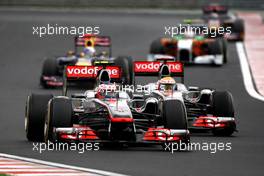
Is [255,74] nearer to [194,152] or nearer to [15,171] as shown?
[194,152]

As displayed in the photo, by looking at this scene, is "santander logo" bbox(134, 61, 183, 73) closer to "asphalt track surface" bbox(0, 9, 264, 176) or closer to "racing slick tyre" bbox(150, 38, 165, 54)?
"asphalt track surface" bbox(0, 9, 264, 176)

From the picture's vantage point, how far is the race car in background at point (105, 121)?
62.1 feet

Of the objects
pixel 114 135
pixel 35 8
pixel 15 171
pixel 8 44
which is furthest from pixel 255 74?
pixel 35 8

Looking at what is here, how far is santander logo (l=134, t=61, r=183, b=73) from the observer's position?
2338cm

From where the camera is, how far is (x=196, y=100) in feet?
75.5

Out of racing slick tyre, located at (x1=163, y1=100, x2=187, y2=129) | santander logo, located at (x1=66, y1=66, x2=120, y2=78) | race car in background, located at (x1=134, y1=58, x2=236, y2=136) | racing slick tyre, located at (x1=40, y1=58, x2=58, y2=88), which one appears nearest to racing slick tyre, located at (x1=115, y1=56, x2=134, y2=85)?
racing slick tyre, located at (x1=40, y1=58, x2=58, y2=88)

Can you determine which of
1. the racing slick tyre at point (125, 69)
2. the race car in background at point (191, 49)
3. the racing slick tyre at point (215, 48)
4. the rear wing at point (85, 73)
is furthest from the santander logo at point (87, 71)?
the racing slick tyre at point (215, 48)

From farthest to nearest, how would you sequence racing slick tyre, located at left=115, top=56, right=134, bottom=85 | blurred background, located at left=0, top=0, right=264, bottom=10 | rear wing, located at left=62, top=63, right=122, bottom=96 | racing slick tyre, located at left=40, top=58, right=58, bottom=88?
→ blurred background, located at left=0, top=0, right=264, bottom=10
racing slick tyre, located at left=40, top=58, right=58, bottom=88
racing slick tyre, located at left=115, top=56, right=134, bottom=85
rear wing, located at left=62, top=63, right=122, bottom=96

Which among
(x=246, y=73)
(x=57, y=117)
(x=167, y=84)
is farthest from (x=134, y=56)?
(x=57, y=117)

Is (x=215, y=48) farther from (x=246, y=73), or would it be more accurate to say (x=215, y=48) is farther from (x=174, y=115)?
(x=174, y=115)

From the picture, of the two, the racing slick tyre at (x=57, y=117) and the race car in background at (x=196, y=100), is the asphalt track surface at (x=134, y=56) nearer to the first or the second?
the race car in background at (x=196, y=100)

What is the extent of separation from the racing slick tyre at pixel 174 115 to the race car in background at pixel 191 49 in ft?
65.0

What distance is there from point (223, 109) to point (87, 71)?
294 cm

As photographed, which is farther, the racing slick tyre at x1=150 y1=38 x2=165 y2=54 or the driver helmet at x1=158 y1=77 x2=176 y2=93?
the racing slick tyre at x1=150 y1=38 x2=165 y2=54
